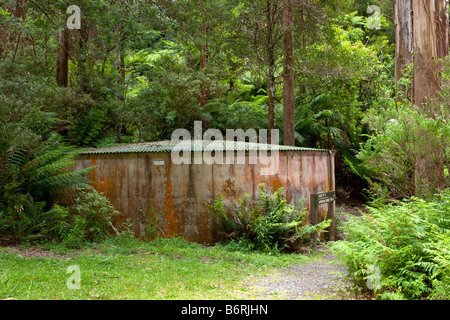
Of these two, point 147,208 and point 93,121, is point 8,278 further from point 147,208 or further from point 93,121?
point 93,121

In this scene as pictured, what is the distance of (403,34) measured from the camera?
607 inches

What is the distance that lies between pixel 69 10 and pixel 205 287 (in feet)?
31.3

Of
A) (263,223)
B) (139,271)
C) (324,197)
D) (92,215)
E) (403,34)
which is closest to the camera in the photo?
(139,271)

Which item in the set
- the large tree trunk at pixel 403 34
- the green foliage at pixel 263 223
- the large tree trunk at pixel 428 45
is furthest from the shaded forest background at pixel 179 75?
the green foliage at pixel 263 223

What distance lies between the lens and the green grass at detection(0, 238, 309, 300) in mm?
4691

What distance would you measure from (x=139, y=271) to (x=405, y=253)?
358 cm

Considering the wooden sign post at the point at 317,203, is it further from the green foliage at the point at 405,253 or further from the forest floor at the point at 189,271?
the green foliage at the point at 405,253

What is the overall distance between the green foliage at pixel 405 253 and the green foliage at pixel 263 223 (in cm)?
293

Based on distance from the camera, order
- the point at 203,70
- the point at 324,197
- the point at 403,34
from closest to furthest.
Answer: the point at 324,197 < the point at 203,70 < the point at 403,34

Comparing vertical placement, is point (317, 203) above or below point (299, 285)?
above

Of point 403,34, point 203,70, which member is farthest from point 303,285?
point 403,34

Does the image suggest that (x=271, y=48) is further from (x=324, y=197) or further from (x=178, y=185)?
(x=178, y=185)

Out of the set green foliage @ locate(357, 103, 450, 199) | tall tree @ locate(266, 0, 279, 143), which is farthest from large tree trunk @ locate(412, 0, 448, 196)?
tall tree @ locate(266, 0, 279, 143)
